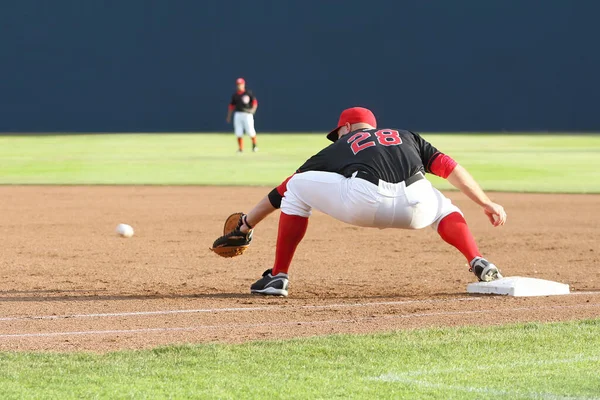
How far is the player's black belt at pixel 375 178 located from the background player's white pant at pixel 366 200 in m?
0.02

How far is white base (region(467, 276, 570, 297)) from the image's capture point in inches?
226

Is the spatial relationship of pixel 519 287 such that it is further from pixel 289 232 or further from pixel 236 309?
pixel 236 309

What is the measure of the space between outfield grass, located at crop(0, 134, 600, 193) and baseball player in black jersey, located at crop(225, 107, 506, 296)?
8213 millimetres

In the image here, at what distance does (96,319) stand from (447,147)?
18.0 m

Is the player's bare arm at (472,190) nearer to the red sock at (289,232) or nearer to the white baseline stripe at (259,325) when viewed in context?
the white baseline stripe at (259,325)

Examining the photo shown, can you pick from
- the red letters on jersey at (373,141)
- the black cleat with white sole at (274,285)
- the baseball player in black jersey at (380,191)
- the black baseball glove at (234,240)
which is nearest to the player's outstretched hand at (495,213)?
the baseball player in black jersey at (380,191)

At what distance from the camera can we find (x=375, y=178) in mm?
5402

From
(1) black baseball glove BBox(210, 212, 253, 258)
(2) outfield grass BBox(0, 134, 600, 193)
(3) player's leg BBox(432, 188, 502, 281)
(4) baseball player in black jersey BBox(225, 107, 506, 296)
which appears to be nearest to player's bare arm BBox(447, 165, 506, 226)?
(4) baseball player in black jersey BBox(225, 107, 506, 296)

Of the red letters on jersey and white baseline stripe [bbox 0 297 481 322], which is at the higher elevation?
the red letters on jersey
